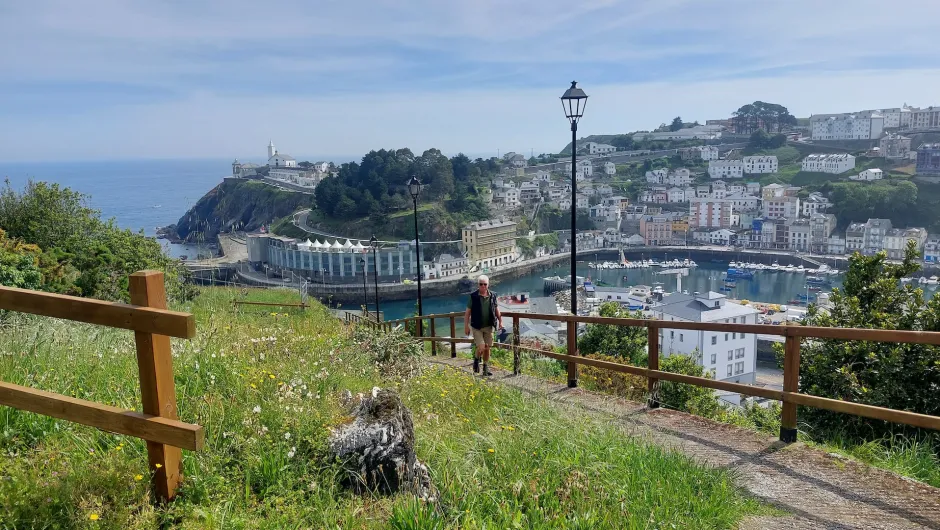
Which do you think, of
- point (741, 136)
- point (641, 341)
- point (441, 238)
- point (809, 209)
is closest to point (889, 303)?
point (641, 341)

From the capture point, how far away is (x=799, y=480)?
321 cm

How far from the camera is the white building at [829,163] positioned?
112 meters

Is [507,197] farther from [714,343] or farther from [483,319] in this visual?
[483,319]

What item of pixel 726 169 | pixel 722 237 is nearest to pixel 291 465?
pixel 722 237

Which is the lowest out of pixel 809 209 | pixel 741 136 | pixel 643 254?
pixel 643 254

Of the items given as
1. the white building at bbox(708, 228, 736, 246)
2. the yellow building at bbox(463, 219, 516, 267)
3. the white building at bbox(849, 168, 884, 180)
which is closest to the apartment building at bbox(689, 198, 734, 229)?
the white building at bbox(708, 228, 736, 246)

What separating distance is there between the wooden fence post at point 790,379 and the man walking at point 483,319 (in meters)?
3.14

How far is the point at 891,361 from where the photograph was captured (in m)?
4.95

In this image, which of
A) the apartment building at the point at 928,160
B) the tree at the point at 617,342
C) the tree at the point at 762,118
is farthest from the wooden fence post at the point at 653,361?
the tree at the point at 762,118

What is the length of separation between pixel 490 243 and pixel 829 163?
71.9m

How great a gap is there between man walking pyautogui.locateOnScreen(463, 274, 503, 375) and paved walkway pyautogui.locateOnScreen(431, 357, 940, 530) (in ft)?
7.20

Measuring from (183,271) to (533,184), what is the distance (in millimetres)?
102091

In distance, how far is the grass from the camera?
224cm

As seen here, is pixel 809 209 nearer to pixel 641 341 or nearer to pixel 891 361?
pixel 641 341
